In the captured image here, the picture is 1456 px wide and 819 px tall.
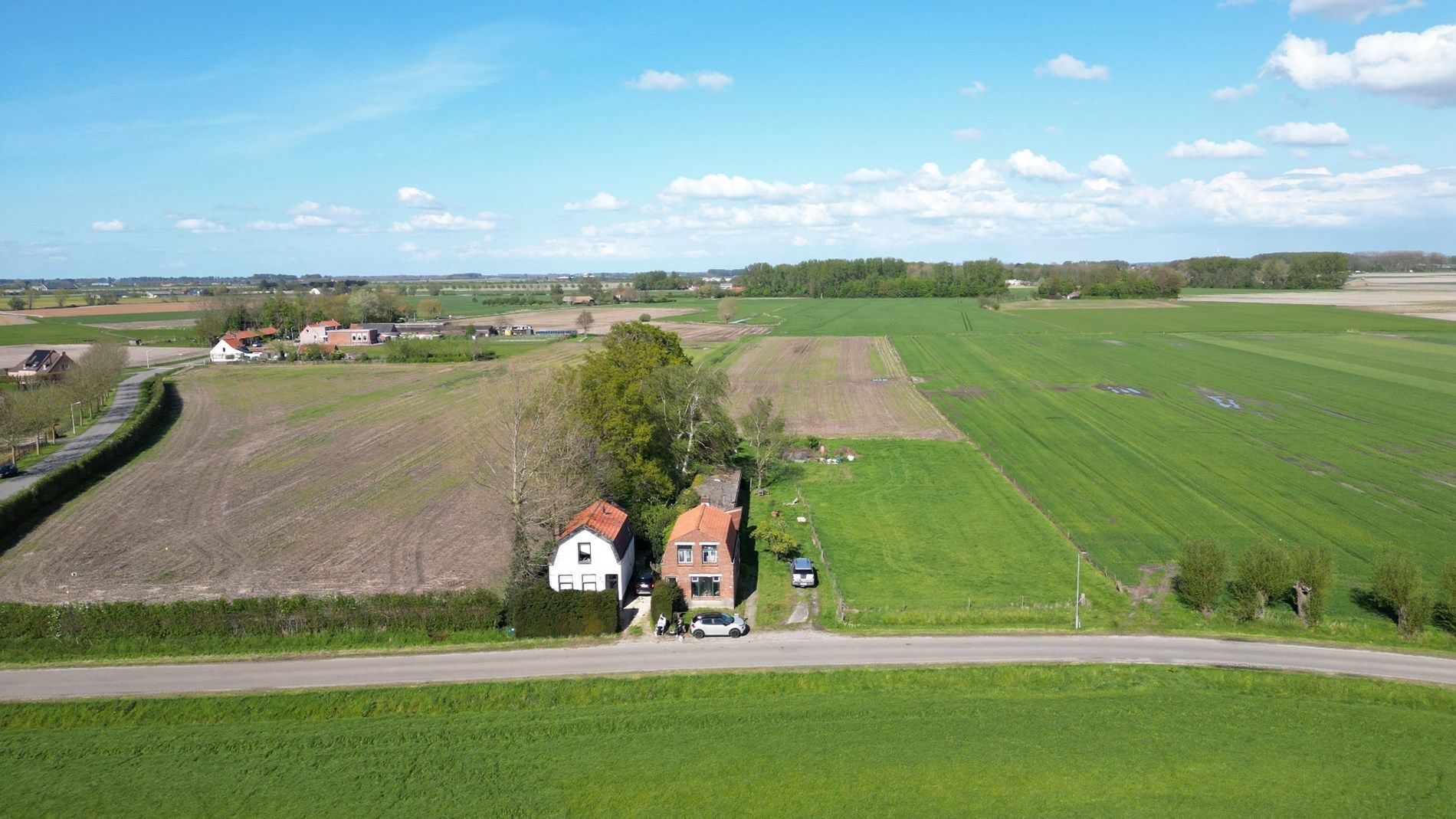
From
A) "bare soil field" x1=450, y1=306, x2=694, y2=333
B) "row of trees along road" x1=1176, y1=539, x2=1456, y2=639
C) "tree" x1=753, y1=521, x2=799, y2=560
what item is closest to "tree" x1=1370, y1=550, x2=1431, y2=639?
"row of trees along road" x1=1176, y1=539, x2=1456, y2=639

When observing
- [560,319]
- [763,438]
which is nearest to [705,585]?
[763,438]

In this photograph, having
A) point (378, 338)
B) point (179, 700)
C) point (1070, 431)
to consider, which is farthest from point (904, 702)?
point (378, 338)

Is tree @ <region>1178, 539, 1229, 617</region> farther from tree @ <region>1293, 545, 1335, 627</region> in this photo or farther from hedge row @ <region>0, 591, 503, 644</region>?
hedge row @ <region>0, 591, 503, 644</region>

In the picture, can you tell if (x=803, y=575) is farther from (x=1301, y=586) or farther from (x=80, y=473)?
(x=80, y=473)

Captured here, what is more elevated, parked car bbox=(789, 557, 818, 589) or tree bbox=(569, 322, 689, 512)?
tree bbox=(569, 322, 689, 512)

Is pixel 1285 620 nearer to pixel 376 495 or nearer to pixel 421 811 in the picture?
pixel 421 811
